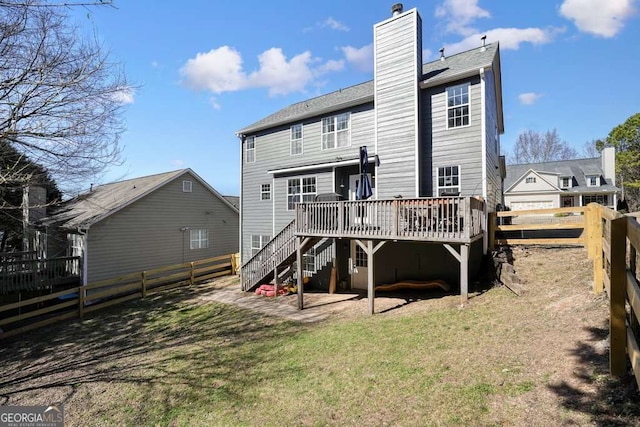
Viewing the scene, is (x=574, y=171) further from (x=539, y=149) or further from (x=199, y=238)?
(x=199, y=238)

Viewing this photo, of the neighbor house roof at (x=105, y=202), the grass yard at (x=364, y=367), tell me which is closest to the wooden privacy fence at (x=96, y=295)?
the grass yard at (x=364, y=367)

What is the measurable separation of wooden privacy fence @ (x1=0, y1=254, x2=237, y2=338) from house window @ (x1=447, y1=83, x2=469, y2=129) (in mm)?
14019

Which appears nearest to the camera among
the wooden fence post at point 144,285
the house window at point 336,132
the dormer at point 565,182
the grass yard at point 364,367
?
the grass yard at point 364,367

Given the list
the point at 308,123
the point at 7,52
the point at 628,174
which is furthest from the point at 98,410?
the point at 628,174

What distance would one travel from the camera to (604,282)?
581 cm

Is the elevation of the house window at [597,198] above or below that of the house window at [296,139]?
below

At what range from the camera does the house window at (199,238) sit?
1875 cm

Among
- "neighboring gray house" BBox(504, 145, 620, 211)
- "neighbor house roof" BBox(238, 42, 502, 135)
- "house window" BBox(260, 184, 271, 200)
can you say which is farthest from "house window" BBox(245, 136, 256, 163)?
"neighboring gray house" BBox(504, 145, 620, 211)

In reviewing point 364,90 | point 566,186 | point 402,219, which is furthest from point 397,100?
point 566,186

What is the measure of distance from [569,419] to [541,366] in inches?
48.4

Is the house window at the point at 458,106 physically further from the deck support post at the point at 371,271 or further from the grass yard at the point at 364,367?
the deck support post at the point at 371,271

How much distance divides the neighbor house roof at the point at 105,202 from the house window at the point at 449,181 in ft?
46.3

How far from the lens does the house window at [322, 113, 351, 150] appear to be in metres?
13.9

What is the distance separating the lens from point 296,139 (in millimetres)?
15641
